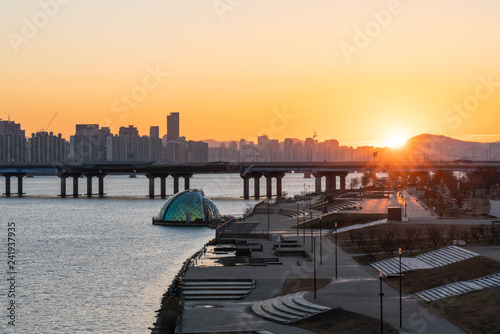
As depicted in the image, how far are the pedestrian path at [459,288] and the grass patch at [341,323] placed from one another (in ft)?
17.0

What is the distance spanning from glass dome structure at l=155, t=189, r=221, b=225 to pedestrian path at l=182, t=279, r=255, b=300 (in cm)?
4644

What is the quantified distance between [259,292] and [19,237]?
138 feet

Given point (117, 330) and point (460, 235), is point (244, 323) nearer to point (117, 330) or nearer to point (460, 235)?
point (117, 330)

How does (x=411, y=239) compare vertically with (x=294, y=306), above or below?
above

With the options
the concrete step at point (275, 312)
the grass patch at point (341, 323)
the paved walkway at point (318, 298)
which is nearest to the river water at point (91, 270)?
the paved walkway at point (318, 298)

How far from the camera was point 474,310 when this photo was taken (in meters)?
31.4

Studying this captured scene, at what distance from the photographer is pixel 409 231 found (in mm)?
57562

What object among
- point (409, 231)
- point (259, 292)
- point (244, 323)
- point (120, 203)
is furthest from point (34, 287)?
point (120, 203)

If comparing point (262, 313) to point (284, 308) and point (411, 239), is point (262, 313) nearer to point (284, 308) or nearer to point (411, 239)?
point (284, 308)

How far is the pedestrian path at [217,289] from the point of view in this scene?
3906 centimetres

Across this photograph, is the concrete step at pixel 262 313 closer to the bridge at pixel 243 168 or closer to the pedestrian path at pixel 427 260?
the pedestrian path at pixel 427 260

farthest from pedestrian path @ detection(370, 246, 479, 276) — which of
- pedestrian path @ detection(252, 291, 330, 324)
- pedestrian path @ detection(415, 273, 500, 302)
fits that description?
pedestrian path @ detection(252, 291, 330, 324)

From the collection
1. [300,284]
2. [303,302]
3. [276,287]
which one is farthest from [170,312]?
[300,284]

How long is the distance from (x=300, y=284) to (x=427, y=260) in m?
9.29
